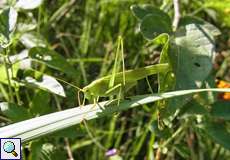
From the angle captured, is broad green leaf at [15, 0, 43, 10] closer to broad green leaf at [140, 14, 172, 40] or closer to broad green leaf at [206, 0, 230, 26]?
broad green leaf at [140, 14, 172, 40]

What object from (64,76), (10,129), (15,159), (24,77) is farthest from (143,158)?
(10,129)

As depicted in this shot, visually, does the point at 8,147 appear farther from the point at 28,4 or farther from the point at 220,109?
the point at 220,109

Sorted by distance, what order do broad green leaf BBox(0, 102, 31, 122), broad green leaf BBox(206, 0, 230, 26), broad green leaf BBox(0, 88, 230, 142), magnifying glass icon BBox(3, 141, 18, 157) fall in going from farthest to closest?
broad green leaf BBox(206, 0, 230, 26)
broad green leaf BBox(0, 102, 31, 122)
magnifying glass icon BBox(3, 141, 18, 157)
broad green leaf BBox(0, 88, 230, 142)

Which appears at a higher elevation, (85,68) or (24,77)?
(24,77)

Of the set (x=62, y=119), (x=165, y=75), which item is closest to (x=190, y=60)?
(x=165, y=75)

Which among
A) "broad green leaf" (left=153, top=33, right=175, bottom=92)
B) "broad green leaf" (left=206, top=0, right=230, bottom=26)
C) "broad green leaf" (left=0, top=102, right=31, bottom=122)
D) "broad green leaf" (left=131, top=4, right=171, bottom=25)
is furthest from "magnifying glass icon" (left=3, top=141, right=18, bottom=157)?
"broad green leaf" (left=206, top=0, right=230, bottom=26)

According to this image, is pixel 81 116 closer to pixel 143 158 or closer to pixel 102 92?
pixel 102 92
